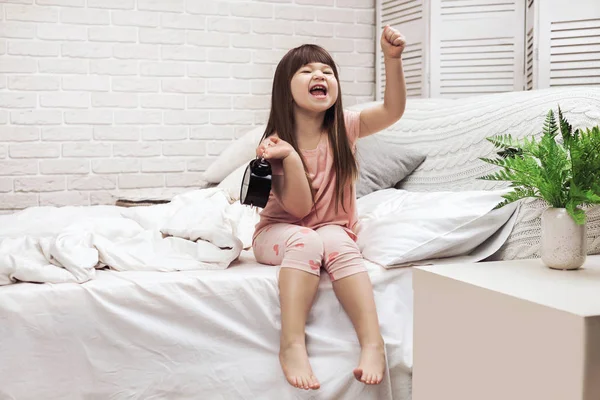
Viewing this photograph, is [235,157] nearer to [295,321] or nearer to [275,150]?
[275,150]

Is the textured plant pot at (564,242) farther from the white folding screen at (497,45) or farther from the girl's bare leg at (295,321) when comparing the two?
the white folding screen at (497,45)

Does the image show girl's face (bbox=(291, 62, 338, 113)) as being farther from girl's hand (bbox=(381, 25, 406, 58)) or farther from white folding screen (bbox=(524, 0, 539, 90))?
white folding screen (bbox=(524, 0, 539, 90))

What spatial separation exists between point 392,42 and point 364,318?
2.06 feet

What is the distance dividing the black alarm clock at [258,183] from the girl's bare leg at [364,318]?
0.25 metres

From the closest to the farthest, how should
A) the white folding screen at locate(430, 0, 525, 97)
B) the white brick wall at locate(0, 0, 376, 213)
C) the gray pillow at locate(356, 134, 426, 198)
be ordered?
1. the gray pillow at locate(356, 134, 426, 198)
2. the white folding screen at locate(430, 0, 525, 97)
3. the white brick wall at locate(0, 0, 376, 213)

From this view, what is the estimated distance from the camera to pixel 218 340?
4.74 feet

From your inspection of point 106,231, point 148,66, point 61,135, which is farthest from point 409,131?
point 61,135

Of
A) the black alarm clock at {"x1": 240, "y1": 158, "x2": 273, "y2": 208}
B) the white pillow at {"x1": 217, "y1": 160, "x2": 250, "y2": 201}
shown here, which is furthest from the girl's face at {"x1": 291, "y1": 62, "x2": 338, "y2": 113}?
the white pillow at {"x1": 217, "y1": 160, "x2": 250, "y2": 201}

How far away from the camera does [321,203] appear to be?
168cm

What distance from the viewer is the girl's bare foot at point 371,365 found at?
1.37m

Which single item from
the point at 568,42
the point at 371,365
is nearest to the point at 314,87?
the point at 371,365

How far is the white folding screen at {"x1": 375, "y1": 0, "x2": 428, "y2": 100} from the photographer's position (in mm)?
3064

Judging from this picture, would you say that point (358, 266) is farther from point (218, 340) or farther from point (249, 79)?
point (249, 79)

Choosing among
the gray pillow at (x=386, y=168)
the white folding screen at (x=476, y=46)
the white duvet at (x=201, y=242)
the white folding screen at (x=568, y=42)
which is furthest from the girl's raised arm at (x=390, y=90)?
the white folding screen at (x=476, y=46)
